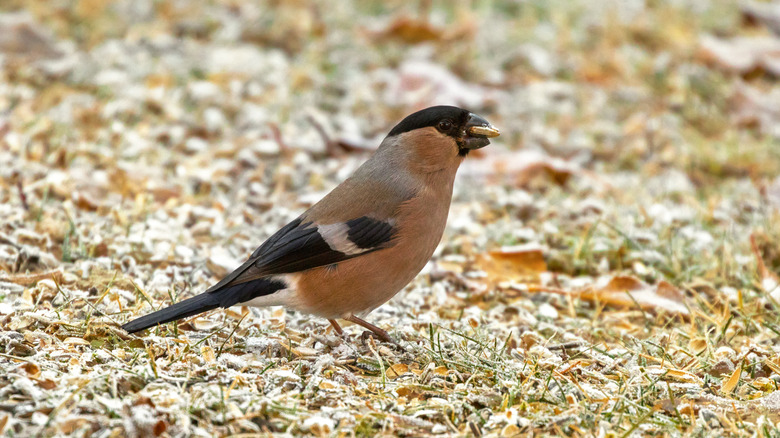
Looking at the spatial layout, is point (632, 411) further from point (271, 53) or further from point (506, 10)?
point (506, 10)

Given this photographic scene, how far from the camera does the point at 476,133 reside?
404cm

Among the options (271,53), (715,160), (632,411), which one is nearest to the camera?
(632,411)

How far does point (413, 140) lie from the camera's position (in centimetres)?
406

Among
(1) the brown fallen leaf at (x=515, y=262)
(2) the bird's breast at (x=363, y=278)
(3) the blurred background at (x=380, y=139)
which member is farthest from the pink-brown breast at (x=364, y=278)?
(1) the brown fallen leaf at (x=515, y=262)

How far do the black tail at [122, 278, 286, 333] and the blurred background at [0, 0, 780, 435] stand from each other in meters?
0.13

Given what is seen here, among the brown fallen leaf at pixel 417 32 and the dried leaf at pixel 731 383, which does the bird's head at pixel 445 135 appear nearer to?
the dried leaf at pixel 731 383

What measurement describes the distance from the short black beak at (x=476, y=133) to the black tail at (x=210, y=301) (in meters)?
1.10

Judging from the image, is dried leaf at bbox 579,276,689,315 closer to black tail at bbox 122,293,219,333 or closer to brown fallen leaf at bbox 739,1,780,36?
black tail at bbox 122,293,219,333

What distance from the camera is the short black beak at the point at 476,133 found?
13.2 ft

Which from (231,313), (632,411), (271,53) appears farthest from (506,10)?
(632,411)

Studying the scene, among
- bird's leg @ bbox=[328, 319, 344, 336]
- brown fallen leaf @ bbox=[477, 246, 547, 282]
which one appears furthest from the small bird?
brown fallen leaf @ bbox=[477, 246, 547, 282]

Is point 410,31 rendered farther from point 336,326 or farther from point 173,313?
point 173,313

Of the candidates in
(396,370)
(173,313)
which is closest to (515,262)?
(396,370)

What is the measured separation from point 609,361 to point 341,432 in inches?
50.0
